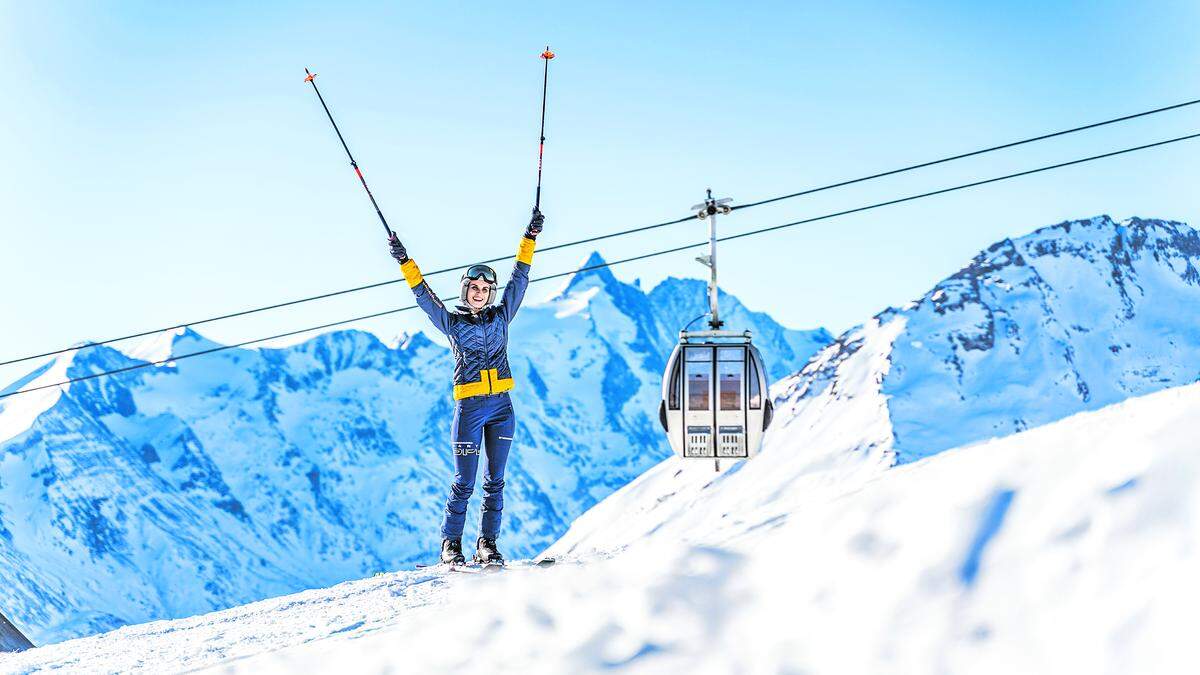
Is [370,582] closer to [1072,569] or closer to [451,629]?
[451,629]

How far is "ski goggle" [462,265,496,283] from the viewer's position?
13531mm

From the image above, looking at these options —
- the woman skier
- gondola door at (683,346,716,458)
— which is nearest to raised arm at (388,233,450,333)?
the woman skier

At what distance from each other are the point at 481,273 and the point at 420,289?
0.72 meters

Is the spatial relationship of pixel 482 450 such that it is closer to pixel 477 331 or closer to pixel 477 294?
pixel 477 331

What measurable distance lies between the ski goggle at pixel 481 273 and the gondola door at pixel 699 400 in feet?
7.15

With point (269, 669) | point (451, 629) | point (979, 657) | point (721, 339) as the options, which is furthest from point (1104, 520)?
point (721, 339)

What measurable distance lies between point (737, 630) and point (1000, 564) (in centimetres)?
164

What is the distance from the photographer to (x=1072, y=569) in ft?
25.0

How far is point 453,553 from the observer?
1403cm

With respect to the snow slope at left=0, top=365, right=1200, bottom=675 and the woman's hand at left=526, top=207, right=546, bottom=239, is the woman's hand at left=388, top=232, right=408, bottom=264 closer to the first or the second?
the woman's hand at left=526, top=207, right=546, bottom=239

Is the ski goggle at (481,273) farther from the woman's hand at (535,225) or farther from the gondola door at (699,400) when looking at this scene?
the gondola door at (699,400)

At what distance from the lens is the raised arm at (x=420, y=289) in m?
13.2

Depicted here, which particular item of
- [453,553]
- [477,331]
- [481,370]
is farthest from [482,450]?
[477,331]

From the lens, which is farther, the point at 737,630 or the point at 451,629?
the point at 451,629
